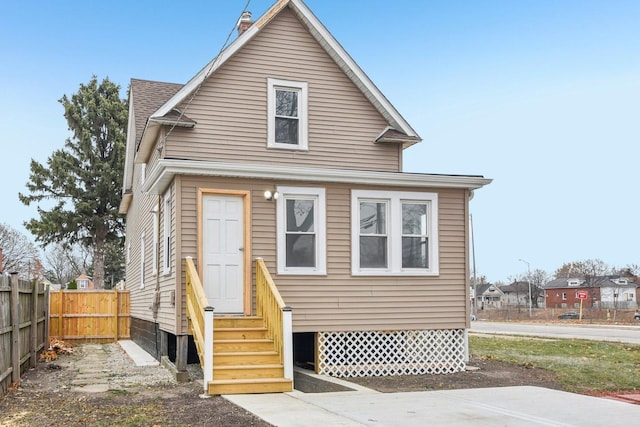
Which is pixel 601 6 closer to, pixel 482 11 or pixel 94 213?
pixel 482 11

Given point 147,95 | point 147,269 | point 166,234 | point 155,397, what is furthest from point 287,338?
point 147,95

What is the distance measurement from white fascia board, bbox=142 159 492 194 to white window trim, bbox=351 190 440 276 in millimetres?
227

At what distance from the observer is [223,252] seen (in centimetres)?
1226

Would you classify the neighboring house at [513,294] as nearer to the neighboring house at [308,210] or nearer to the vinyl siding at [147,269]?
the vinyl siding at [147,269]

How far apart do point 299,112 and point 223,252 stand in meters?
3.85

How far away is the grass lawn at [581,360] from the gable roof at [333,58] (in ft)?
18.4

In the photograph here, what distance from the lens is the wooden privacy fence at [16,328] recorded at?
1030 cm

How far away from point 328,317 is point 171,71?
22.2 m

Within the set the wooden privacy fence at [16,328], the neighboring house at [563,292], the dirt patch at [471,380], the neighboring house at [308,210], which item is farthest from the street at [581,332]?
the neighboring house at [563,292]

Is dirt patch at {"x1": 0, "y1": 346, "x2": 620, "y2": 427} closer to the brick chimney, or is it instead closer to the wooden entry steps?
the wooden entry steps

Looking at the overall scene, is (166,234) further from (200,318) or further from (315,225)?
(200,318)

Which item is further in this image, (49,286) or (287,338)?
(49,286)

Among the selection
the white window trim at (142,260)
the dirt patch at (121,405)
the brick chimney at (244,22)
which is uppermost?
the brick chimney at (244,22)

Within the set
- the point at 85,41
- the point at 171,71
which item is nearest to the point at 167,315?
the point at 85,41
